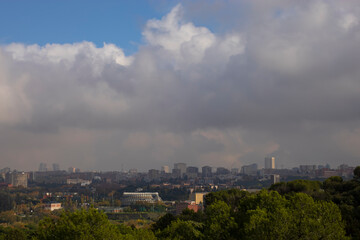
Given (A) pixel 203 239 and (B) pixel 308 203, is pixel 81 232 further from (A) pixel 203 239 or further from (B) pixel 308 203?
(B) pixel 308 203

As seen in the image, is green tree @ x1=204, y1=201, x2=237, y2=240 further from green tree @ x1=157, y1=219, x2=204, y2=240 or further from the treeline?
green tree @ x1=157, y1=219, x2=204, y2=240

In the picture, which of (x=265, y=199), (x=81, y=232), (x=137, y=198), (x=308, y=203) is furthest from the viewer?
(x=137, y=198)

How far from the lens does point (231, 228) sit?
34.0 metres

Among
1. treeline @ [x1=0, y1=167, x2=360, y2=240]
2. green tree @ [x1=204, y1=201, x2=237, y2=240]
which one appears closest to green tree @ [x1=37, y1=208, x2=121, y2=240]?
treeline @ [x1=0, y1=167, x2=360, y2=240]

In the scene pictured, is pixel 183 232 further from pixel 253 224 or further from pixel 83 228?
pixel 83 228

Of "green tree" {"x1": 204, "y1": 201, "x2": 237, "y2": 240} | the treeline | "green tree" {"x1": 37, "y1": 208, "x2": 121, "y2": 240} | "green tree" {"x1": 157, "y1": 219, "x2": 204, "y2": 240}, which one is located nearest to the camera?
"green tree" {"x1": 37, "y1": 208, "x2": 121, "y2": 240}

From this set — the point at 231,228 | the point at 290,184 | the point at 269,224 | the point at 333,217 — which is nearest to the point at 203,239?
the point at 231,228

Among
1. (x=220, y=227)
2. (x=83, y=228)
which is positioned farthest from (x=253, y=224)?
(x=83, y=228)

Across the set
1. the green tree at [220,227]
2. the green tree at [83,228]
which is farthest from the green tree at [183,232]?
the green tree at [83,228]

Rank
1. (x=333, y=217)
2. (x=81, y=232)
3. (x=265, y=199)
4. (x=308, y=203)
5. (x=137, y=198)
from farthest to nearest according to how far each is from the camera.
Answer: (x=137, y=198) < (x=265, y=199) < (x=308, y=203) < (x=333, y=217) < (x=81, y=232)

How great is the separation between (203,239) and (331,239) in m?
9.39

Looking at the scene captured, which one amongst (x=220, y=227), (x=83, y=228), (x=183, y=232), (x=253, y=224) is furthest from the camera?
(x=183, y=232)

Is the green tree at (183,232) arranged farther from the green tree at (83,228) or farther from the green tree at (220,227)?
the green tree at (83,228)

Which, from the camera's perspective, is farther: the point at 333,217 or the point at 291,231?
the point at 333,217
